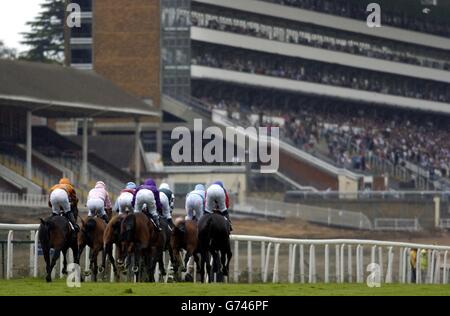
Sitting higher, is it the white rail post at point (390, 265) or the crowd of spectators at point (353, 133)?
the crowd of spectators at point (353, 133)

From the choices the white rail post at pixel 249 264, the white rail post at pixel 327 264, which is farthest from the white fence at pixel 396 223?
the white rail post at pixel 249 264

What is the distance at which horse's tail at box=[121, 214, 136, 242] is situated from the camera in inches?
987

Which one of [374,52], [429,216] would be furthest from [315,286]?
[374,52]

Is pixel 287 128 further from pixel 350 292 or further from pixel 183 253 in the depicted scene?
pixel 350 292

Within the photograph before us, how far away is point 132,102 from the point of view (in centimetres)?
6222

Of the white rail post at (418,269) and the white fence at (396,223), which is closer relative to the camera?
the white rail post at (418,269)

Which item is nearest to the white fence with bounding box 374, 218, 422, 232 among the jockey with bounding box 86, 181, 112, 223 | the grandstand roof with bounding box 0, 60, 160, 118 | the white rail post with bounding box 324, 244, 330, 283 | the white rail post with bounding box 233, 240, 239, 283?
the grandstand roof with bounding box 0, 60, 160, 118

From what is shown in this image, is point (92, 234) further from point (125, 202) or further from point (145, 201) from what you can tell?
point (145, 201)

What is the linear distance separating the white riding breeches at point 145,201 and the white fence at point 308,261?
2.78 m

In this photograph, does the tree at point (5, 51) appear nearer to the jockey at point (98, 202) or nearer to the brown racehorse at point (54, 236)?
the jockey at point (98, 202)

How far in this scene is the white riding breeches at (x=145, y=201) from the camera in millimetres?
25578

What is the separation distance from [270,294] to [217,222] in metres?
5.66

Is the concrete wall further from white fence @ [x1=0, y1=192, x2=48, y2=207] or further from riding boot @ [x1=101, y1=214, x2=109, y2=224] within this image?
riding boot @ [x1=101, y1=214, x2=109, y2=224]

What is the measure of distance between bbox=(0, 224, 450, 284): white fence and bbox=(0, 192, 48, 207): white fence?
19.5 metres
